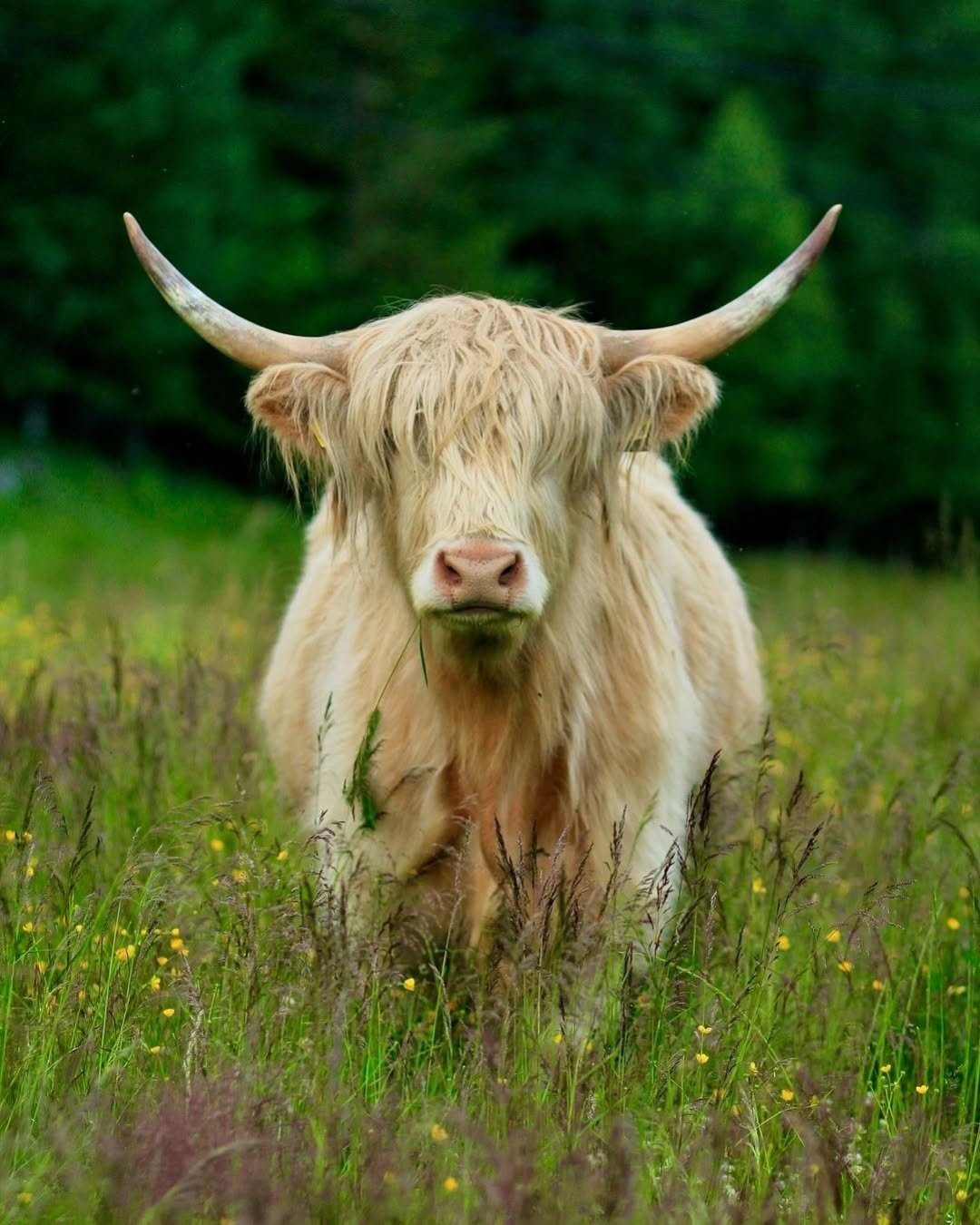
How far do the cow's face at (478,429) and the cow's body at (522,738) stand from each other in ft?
0.45

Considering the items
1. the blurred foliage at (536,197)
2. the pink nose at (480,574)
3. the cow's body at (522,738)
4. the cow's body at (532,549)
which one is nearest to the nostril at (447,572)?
the pink nose at (480,574)

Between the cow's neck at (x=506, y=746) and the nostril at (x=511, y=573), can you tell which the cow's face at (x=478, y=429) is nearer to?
the nostril at (x=511, y=573)

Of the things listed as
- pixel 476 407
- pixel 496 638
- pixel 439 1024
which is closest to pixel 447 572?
pixel 496 638

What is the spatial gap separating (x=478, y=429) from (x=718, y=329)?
2.27 ft

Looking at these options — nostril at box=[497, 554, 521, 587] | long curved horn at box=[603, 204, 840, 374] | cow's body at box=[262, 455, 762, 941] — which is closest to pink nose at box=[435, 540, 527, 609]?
nostril at box=[497, 554, 521, 587]

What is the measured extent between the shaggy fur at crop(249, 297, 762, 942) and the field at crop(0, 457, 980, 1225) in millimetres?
285

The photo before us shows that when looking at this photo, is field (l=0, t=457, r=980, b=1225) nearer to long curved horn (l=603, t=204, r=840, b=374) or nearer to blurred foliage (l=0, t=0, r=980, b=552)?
long curved horn (l=603, t=204, r=840, b=374)

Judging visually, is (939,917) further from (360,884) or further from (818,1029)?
(360,884)

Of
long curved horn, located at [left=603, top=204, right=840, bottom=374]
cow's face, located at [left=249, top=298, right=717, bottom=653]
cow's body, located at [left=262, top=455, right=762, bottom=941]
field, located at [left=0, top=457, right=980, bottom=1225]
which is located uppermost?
long curved horn, located at [left=603, top=204, right=840, bottom=374]

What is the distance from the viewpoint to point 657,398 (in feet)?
13.6

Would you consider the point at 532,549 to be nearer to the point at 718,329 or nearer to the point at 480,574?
the point at 480,574

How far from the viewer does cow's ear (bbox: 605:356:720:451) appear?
4.12m

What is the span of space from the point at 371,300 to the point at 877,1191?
22.2 metres

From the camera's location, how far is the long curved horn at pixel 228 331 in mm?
4227
